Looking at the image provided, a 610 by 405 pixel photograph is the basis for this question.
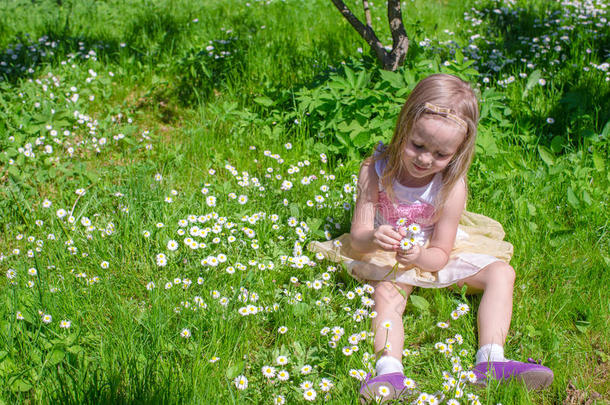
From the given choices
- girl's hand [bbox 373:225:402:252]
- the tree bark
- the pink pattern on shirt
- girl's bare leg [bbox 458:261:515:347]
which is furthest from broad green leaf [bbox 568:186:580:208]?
the tree bark

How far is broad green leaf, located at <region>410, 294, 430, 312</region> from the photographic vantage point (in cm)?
251

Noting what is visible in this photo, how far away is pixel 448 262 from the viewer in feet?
8.90

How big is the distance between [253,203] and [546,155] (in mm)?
1953

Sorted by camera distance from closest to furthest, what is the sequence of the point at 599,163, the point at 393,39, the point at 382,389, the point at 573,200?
the point at 382,389
the point at 573,200
the point at 599,163
the point at 393,39

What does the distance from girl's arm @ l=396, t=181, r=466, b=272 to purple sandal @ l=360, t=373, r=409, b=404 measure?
619 millimetres

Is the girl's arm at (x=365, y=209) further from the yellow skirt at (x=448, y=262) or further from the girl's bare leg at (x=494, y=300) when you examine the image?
the girl's bare leg at (x=494, y=300)

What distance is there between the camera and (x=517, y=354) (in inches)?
93.3

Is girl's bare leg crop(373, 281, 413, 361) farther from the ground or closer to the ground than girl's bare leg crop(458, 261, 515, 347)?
closer to the ground

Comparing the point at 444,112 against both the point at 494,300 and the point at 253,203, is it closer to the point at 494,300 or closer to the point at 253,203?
the point at 494,300

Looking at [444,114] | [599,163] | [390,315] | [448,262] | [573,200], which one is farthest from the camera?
[599,163]

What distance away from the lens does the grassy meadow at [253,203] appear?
216 centimetres

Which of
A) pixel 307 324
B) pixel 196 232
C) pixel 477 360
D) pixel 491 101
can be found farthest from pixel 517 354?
pixel 491 101

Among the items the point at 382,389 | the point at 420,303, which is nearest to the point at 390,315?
the point at 420,303

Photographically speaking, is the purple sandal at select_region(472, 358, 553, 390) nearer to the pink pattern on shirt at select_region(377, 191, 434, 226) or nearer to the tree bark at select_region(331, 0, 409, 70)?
the pink pattern on shirt at select_region(377, 191, 434, 226)
